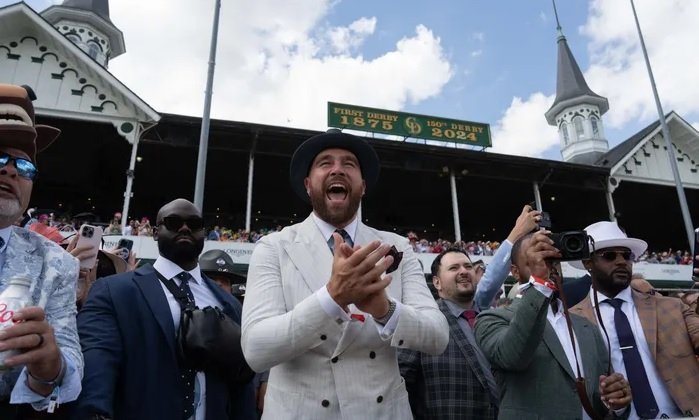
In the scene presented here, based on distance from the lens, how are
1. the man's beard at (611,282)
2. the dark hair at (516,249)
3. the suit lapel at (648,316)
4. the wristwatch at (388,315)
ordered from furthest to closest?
the man's beard at (611,282) → the dark hair at (516,249) → the suit lapel at (648,316) → the wristwatch at (388,315)

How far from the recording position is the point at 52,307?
1.77m

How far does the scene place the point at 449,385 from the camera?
3.22 metres

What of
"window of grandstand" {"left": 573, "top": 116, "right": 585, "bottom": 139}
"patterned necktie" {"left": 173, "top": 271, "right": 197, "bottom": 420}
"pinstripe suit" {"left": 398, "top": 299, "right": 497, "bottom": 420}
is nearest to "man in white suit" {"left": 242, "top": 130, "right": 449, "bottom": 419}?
"patterned necktie" {"left": 173, "top": 271, "right": 197, "bottom": 420}

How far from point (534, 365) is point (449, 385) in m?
0.66

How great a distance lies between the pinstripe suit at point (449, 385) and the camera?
3137mm

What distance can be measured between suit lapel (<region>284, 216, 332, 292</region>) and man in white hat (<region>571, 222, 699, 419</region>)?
72.4 inches

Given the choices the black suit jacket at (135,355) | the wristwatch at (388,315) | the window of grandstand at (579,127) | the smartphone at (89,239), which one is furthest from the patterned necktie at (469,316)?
the window of grandstand at (579,127)

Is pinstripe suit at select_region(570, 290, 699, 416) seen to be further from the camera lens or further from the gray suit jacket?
the camera lens

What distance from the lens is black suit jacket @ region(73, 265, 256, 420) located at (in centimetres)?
218

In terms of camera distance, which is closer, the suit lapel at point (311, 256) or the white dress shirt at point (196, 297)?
the suit lapel at point (311, 256)

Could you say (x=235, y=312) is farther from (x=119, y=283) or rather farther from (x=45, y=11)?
(x=45, y=11)

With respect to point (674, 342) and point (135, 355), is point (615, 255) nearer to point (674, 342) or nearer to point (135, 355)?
point (674, 342)

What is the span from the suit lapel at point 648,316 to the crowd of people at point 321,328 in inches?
0.4

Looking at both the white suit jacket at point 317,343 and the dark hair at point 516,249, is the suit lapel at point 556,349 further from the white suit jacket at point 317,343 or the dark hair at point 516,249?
the white suit jacket at point 317,343
